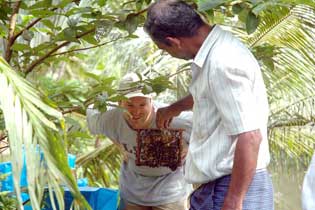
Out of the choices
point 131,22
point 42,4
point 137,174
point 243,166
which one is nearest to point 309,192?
point 243,166

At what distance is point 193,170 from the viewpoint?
229cm

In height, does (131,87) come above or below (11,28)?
below

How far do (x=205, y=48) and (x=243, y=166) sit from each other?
1.36 feet

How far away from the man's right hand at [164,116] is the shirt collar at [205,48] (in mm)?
841

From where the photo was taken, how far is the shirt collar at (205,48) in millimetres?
2197

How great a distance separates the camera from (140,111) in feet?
10.7

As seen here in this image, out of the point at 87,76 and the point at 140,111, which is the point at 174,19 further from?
the point at 140,111

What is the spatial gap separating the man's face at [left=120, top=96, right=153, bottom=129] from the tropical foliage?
133mm

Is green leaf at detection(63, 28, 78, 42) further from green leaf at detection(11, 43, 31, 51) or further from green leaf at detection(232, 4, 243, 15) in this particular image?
green leaf at detection(232, 4, 243, 15)

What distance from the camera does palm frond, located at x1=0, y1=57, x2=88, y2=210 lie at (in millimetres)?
1562

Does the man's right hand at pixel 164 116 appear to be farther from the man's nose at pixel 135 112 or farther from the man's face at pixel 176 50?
the man's face at pixel 176 50

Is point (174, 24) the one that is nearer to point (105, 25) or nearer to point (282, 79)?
point (105, 25)

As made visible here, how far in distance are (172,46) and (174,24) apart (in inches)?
3.6

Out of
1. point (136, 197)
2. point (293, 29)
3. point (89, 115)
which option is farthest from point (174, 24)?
point (293, 29)
